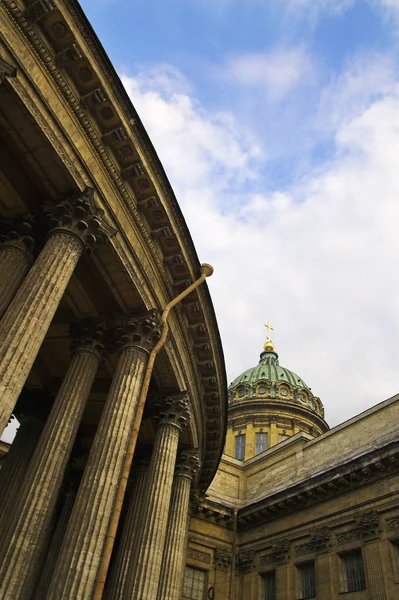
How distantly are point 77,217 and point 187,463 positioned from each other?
377 inches

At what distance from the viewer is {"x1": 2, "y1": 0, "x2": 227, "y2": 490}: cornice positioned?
29.6ft

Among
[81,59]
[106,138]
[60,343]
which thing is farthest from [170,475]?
[81,59]

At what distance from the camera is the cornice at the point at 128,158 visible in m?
9.02

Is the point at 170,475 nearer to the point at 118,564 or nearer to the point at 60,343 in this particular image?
the point at 118,564

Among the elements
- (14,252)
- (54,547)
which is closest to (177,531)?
(54,547)

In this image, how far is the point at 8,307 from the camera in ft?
28.3

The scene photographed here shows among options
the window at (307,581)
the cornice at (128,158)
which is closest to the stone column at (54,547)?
the cornice at (128,158)

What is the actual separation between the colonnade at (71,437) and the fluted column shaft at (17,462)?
29 millimetres

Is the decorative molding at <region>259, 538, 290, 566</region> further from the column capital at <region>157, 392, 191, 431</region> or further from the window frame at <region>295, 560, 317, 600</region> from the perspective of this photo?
the column capital at <region>157, 392, 191, 431</region>

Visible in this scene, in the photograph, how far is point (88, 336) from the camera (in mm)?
11836

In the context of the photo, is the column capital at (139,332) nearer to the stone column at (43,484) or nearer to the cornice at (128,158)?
the stone column at (43,484)

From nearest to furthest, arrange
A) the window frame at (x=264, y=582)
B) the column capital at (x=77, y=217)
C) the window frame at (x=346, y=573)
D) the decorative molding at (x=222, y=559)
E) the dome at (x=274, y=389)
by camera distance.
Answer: the column capital at (x=77, y=217) < the window frame at (x=346, y=573) < the window frame at (x=264, y=582) < the decorative molding at (x=222, y=559) < the dome at (x=274, y=389)

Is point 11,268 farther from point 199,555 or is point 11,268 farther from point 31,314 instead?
point 199,555

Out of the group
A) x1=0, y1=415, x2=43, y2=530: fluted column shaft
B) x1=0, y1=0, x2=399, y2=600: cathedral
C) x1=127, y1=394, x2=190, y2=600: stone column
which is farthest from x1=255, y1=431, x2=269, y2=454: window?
x1=0, y1=415, x2=43, y2=530: fluted column shaft
